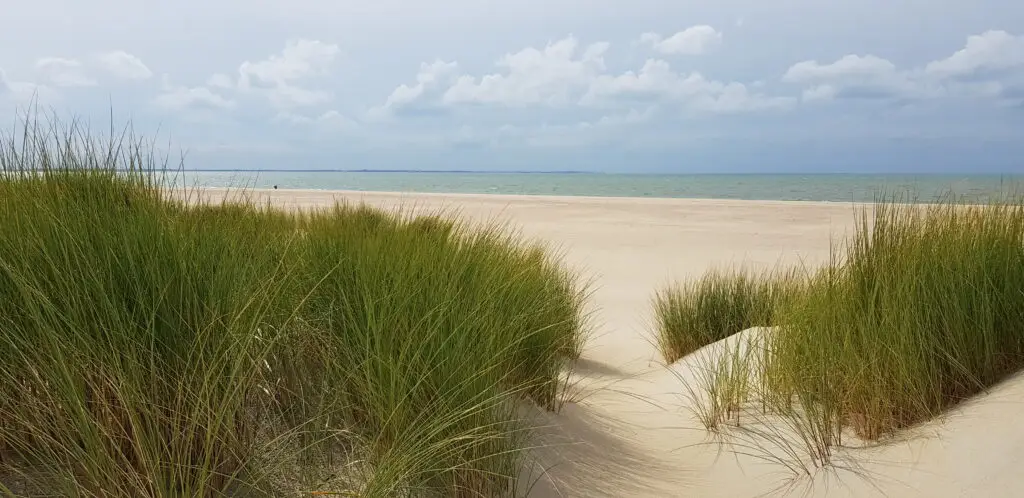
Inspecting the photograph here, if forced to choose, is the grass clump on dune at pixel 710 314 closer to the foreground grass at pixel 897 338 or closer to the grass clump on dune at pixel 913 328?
the foreground grass at pixel 897 338

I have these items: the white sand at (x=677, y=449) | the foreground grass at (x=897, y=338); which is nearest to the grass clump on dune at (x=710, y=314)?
the white sand at (x=677, y=449)

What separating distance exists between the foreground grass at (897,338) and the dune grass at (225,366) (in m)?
1.17

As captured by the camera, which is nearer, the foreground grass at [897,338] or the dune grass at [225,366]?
the dune grass at [225,366]

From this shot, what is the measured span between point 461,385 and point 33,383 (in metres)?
1.16

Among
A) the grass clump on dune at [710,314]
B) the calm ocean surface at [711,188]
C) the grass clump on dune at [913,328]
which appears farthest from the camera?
the calm ocean surface at [711,188]

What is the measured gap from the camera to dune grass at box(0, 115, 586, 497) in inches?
68.2

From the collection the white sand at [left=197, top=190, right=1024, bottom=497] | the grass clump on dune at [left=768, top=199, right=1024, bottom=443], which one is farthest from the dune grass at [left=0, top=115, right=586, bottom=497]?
the grass clump on dune at [left=768, top=199, right=1024, bottom=443]

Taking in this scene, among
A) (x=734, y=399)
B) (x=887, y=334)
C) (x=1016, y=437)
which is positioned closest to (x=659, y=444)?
(x=734, y=399)

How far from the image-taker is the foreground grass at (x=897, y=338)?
269 cm

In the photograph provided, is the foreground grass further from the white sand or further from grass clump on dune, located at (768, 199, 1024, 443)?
the white sand

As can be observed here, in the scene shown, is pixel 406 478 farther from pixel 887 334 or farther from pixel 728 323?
pixel 728 323

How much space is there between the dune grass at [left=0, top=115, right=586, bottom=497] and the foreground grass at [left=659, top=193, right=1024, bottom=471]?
3.82ft

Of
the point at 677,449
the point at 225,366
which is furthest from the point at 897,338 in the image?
the point at 225,366

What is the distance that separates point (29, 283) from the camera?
6.32 ft
